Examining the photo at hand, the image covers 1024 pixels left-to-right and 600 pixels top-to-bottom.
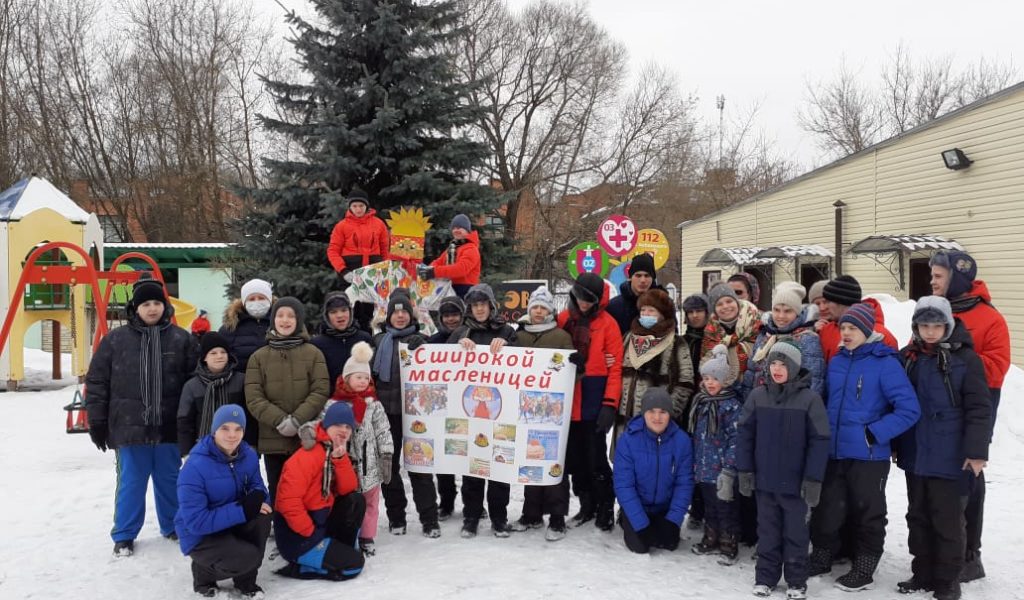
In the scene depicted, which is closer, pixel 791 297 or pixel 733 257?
pixel 791 297

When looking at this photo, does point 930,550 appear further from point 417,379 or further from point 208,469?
point 208,469

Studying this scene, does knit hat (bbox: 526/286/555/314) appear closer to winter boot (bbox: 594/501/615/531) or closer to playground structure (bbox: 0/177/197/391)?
winter boot (bbox: 594/501/615/531)

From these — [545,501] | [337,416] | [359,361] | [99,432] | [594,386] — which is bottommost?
[545,501]

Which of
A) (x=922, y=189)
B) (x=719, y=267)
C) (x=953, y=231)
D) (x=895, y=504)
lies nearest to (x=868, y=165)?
(x=922, y=189)

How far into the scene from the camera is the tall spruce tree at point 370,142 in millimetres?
9844

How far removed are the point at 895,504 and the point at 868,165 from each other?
1488cm

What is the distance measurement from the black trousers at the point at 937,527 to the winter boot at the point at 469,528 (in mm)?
3109

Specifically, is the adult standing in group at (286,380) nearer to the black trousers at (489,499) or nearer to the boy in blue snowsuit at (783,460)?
the black trousers at (489,499)

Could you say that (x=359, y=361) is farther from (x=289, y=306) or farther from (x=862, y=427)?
(x=862, y=427)

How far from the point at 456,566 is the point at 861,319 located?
3.18m

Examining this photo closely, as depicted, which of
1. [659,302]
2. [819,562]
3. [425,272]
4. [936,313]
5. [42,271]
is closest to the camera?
[936,313]

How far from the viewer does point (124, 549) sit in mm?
5645

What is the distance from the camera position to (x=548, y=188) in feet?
111

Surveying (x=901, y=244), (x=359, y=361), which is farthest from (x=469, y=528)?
(x=901, y=244)
